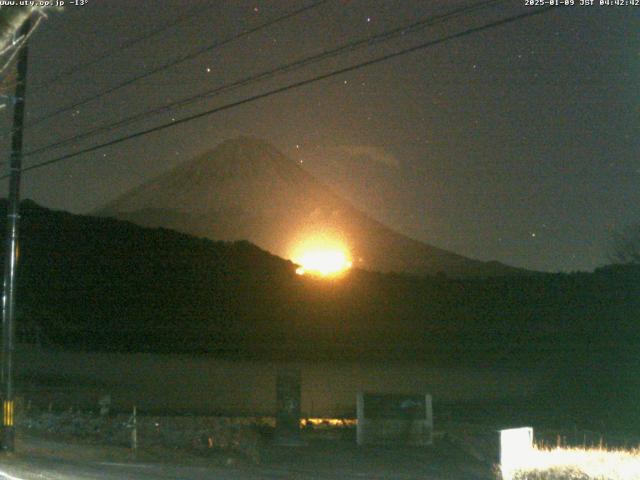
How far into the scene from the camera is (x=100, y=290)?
297 feet

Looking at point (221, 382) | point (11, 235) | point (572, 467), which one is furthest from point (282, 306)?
point (572, 467)

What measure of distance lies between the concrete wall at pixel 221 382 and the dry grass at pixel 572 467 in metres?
17.5

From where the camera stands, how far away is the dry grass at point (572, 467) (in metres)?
13.5

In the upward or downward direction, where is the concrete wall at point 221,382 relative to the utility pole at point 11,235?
downward

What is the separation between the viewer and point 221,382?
155 ft

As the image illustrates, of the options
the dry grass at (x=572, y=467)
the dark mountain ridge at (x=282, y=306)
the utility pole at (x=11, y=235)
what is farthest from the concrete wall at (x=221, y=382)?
the dry grass at (x=572, y=467)

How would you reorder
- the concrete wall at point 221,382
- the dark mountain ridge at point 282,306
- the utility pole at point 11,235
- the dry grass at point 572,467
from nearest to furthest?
the dry grass at point 572,467 → the utility pole at point 11,235 → the concrete wall at point 221,382 → the dark mountain ridge at point 282,306

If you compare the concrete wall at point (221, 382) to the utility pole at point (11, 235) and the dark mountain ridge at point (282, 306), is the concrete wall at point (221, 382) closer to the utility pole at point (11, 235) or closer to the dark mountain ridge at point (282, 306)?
the dark mountain ridge at point (282, 306)

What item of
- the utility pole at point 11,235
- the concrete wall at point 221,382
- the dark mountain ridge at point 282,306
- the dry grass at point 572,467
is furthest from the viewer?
the dark mountain ridge at point 282,306

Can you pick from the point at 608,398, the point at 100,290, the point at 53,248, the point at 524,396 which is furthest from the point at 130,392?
the point at 53,248

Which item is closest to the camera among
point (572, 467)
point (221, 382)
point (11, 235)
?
point (572, 467)

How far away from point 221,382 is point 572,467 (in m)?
34.4

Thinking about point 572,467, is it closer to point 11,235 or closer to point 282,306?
point 11,235

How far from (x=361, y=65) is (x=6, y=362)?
31.8 ft
